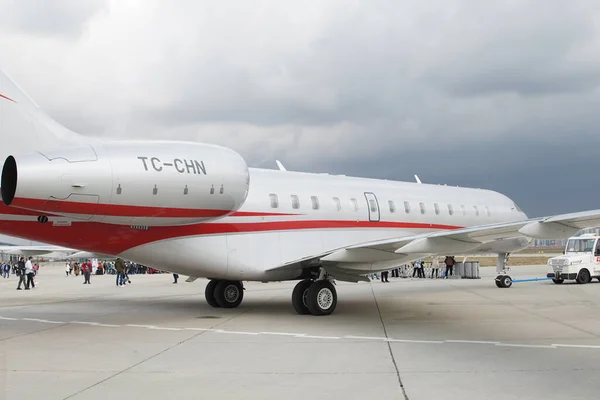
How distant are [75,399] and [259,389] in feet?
6.82

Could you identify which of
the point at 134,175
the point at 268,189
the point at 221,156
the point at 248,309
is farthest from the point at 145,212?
the point at 248,309

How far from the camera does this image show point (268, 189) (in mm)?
15383

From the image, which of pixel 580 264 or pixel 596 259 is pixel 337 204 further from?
pixel 596 259

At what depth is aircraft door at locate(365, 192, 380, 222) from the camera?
681 inches

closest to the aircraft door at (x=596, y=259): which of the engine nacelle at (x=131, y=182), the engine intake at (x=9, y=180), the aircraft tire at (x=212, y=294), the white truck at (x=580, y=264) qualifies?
the white truck at (x=580, y=264)

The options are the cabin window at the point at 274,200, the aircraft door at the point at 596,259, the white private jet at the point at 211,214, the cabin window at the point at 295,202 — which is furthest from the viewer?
the aircraft door at the point at 596,259

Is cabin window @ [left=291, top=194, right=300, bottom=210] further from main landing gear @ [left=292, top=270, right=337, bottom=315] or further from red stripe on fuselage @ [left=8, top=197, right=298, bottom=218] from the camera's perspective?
red stripe on fuselage @ [left=8, top=197, right=298, bottom=218]

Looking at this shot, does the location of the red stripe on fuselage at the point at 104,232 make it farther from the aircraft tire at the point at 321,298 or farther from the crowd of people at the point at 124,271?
the crowd of people at the point at 124,271

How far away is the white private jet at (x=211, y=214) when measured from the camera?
35.4ft

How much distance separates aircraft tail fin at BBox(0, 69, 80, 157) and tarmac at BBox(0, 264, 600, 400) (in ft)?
11.9

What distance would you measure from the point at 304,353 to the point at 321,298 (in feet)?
17.0

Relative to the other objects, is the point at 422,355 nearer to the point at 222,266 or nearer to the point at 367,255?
the point at 367,255

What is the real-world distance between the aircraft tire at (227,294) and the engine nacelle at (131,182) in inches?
201

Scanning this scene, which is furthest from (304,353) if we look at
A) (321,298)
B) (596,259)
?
(596,259)
